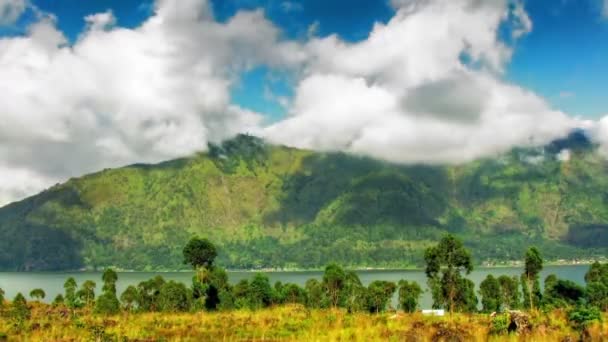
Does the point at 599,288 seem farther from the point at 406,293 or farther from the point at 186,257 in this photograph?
the point at 186,257

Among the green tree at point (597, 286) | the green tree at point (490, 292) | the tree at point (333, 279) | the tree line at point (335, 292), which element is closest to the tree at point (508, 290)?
the tree line at point (335, 292)

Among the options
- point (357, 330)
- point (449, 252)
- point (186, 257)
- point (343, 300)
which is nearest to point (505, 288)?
point (343, 300)

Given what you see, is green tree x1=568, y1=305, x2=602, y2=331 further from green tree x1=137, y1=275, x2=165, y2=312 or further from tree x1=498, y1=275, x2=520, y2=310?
tree x1=498, y1=275, x2=520, y2=310

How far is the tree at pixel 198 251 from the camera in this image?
55844 mm

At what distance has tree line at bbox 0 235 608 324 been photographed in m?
48.8

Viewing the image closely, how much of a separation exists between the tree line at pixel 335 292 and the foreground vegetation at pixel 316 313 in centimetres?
18

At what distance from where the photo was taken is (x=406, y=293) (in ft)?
377

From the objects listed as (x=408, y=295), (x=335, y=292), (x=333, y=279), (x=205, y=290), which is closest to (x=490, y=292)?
(x=408, y=295)

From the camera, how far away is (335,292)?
297 ft

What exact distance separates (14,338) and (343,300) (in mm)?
99477

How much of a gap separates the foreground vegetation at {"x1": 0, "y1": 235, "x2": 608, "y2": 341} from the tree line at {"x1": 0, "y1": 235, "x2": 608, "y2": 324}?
0.18 m

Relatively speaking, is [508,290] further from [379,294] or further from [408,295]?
[379,294]

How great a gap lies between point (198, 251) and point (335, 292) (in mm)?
40791

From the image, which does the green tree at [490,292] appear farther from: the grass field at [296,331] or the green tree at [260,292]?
the grass field at [296,331]
